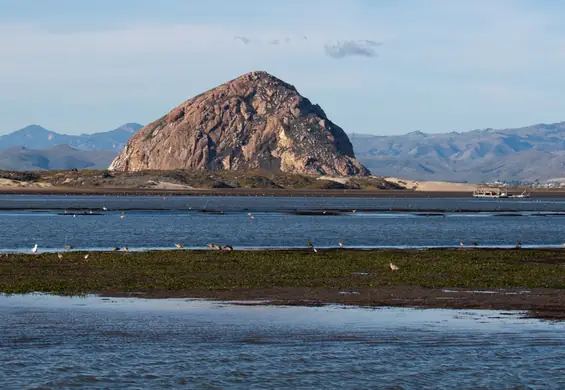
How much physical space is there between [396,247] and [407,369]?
4592 centimetres

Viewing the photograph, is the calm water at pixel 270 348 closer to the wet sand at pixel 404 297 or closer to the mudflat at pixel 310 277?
the wet sand at pixel 404 297

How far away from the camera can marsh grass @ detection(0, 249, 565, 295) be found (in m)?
41.6

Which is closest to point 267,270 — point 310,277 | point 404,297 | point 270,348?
point 310,277

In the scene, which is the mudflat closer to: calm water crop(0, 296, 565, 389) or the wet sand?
the wet sand

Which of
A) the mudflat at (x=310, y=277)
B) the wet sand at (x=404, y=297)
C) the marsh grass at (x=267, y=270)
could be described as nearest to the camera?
the wet sand at (x=404, y=297)

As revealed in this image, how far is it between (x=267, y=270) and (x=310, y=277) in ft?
11.7

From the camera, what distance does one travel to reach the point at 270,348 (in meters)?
26.9

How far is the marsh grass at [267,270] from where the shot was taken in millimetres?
41562

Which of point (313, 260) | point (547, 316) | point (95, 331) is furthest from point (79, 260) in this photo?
point (547, 316)

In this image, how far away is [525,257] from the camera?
5916 centimetres

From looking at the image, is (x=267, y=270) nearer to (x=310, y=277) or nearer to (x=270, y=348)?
(x=310, y=277)

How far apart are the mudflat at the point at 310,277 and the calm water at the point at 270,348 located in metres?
3.32

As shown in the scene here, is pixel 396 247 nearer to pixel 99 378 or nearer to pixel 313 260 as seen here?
pixel 313 260

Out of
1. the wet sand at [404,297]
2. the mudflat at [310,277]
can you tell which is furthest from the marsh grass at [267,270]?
the wet sand at [404,297]
